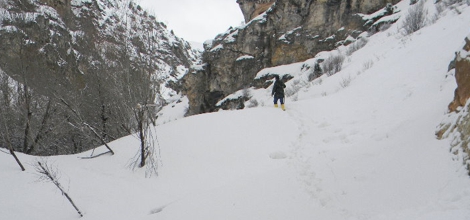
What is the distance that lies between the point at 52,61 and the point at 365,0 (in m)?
23.0

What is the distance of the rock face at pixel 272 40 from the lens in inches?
809

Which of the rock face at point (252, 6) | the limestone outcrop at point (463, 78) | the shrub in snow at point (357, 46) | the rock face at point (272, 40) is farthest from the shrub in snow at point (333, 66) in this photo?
the rock face at point (252, 6)

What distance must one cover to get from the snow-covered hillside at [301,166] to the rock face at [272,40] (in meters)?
11.8

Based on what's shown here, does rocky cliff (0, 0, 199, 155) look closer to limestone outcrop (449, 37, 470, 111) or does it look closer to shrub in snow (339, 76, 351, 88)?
limestone outcrop (449, 37, 470, 111)

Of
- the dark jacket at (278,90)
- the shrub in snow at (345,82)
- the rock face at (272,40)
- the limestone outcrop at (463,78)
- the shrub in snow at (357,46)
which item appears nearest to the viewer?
the limestone outcrop at (463,78)

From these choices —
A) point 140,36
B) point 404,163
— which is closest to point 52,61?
point 140,36

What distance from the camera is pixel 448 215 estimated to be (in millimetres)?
2301

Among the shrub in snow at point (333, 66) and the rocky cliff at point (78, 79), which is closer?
the rocky cliff at point (78, 79)

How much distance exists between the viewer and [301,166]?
4895 mm

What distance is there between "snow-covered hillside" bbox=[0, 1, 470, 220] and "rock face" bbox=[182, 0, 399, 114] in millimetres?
11763

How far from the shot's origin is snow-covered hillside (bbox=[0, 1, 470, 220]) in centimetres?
314

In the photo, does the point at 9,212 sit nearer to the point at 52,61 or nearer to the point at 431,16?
the point at 52,61

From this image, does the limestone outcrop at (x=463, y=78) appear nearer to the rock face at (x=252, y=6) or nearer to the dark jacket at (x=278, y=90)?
the dark jacket at (x=278, y=90)

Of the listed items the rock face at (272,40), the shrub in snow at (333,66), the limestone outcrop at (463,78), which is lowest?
the limestone outcrop at (463,78)
